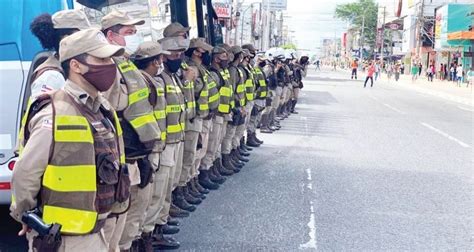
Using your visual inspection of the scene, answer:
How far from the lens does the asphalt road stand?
6.19m

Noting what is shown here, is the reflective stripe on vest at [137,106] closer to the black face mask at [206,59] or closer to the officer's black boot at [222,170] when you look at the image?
the black face mask at [206,59]

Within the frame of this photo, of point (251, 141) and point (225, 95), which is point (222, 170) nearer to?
point (225, 95)

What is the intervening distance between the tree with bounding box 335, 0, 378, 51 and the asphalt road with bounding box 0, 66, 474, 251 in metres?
97.3

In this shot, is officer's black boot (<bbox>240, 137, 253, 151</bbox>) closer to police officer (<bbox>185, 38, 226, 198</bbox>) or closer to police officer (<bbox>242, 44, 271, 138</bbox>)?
police officer (<bbox>242, 44, 271, 138</bbox>)

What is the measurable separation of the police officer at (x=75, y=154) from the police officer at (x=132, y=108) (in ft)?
4.07

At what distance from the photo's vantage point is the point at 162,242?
5809 millimetres

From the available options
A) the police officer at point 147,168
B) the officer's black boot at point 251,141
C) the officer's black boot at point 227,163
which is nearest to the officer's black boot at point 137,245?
the police officer at point 147,168

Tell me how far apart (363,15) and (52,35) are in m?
106

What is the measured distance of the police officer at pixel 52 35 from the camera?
4301 mm

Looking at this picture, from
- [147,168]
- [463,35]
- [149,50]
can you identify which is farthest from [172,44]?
[463,35]

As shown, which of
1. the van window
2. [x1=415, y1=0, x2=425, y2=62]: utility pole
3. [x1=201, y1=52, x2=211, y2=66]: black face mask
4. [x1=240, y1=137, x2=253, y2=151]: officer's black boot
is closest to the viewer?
the van window

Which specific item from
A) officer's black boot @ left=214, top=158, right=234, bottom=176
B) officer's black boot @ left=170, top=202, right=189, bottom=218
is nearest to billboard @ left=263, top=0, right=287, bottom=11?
officer's black boot @ left=214, top=158, right=234, bottom=176

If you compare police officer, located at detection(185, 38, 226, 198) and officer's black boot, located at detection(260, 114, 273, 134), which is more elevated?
police officer, located at detection(185, 38, 226, 198)

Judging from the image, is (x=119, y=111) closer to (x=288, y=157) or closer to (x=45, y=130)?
(x=45, y=130)
